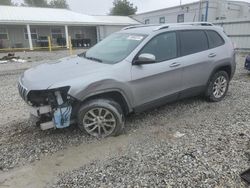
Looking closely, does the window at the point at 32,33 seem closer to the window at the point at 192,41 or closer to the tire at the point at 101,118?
the window at the point at 192,41

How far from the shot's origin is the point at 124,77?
357cm

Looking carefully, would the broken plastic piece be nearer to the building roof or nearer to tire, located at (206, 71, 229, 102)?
tire, located at (206, 71, 229, 102)

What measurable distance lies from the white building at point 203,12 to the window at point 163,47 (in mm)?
18490

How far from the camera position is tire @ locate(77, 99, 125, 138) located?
11.3 ft

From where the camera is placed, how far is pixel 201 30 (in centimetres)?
480

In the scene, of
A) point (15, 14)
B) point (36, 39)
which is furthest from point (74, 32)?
point (15, 14)

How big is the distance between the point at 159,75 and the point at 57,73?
5.72 ft

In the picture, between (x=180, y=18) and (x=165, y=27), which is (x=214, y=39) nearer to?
(x=165, y=27)

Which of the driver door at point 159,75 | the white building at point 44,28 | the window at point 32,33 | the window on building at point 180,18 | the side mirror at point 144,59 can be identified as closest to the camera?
the side mirror at point 144,59

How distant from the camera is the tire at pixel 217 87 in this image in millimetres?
4988

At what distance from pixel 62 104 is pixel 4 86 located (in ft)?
17.2

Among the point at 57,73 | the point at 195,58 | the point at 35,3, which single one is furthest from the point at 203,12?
the point at 35,3

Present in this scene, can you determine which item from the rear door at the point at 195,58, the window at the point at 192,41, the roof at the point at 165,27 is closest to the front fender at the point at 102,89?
the roof at the point at 165,27

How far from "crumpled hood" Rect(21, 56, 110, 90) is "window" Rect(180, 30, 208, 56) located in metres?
1.75
